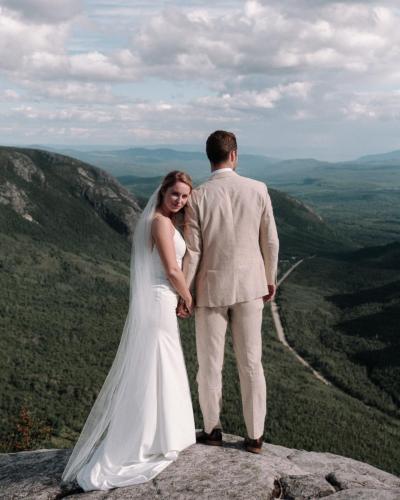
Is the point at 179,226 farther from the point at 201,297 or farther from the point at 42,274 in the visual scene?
the point at 42,274

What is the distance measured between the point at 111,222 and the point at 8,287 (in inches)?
2426

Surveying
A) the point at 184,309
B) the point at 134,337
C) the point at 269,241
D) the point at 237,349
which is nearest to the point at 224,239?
the point at 269,241

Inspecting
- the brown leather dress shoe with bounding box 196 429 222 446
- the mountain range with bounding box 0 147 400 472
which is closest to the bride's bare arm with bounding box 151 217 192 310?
the brown leather dress shoe with bounding box 196 429 222 446

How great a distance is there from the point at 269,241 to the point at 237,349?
1789 millimetres

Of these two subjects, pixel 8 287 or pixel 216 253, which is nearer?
pixel 216 253

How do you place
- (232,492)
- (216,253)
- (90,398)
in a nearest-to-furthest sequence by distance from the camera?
(232,492) → (216,253) → (90,398)

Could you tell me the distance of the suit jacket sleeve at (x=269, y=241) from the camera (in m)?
8.51

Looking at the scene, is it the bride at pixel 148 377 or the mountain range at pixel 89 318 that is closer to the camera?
the bride at pixel 148 377

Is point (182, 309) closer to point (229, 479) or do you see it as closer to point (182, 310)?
point (182, 310)

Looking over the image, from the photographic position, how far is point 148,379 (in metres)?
8.34

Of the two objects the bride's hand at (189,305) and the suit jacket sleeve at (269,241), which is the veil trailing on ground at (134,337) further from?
the suit jacket sleeve at (269,241)

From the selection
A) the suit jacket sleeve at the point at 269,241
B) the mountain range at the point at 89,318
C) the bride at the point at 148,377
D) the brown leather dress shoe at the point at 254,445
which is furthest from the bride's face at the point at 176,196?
the mountain range at the point at 89,318

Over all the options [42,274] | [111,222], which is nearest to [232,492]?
[42,274]

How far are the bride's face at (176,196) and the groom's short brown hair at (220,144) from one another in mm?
741
